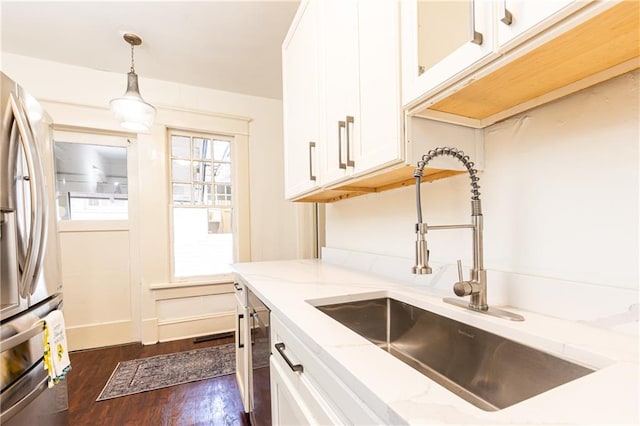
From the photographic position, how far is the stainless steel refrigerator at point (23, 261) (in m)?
0.96

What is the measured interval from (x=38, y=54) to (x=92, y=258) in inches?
69.1

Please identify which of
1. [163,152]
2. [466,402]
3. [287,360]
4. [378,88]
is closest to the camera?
[466,402]

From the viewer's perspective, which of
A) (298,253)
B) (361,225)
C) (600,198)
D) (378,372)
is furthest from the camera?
(298,253)

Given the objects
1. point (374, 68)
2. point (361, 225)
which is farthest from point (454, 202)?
point (361, 225)

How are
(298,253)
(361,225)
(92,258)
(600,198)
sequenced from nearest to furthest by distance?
(600,198), (361,225), (92,258), (298,253)

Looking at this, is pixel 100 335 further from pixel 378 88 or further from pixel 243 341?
pixel 378 88

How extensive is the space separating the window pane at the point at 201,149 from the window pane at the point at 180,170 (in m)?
0.13

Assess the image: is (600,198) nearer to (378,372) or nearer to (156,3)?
(378,372)

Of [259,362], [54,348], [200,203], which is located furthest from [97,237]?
[259,362]

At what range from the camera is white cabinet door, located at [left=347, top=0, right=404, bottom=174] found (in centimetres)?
88

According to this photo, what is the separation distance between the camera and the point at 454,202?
1.08m

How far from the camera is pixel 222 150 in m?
3.14

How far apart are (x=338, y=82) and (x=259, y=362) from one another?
126cm

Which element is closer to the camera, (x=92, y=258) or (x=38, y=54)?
(x=38, y=54)
